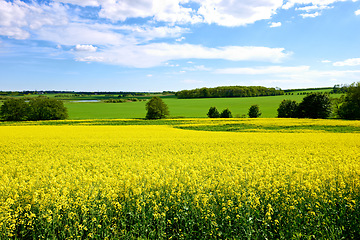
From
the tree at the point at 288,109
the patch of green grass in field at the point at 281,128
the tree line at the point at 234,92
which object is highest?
the tree line at the point at 234,92

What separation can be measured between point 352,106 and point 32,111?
81875 mm

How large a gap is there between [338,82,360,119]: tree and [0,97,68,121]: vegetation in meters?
73.1

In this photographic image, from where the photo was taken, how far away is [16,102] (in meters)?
56.2

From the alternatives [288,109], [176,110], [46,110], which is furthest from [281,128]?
[46,110]

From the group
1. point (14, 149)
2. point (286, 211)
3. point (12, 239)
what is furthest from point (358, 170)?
point (14, 149)

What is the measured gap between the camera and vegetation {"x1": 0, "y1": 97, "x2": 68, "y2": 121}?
2140 inches

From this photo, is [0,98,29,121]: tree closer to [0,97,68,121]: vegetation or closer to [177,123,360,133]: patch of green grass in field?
[0,97,68,121]: vegetation

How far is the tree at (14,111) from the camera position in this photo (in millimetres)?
54094

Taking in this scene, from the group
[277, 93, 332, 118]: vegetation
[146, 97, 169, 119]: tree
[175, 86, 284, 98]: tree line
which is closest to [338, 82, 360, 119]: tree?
[277, 93, 332, 118]: vegetation

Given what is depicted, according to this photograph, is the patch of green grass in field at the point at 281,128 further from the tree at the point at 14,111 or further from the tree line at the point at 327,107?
the tree at the point at 14,111

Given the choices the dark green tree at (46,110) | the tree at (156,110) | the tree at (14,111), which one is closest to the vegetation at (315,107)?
the tree at (156,110)

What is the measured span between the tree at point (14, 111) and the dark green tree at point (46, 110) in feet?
5.34

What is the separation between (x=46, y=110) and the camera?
55125mm

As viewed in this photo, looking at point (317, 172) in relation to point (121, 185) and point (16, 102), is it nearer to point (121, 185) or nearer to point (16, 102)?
point (121, 185)
